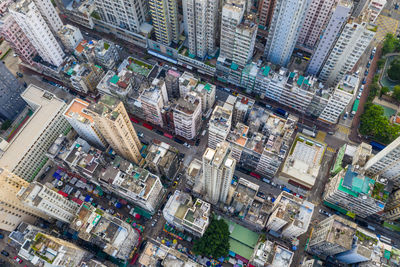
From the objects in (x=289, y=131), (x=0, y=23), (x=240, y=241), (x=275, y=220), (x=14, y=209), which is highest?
(x=289, y=131)

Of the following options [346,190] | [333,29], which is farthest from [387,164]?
[333,29]

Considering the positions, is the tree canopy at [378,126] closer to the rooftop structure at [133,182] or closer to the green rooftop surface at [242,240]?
the green rooftop surface at [242,240]

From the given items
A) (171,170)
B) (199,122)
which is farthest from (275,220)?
(199,122)

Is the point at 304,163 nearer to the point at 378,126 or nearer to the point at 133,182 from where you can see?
the point at 378,126

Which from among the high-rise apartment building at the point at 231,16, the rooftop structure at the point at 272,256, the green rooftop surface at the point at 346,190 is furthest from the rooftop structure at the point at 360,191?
the high-rise apartment building at the point at 231,16

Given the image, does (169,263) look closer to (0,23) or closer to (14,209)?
(14,209)

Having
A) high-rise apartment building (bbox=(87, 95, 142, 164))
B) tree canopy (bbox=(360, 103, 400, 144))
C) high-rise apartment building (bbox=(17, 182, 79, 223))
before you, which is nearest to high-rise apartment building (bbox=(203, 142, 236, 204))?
high-rise apartment building (bbox=(87, 95, 142, 164))

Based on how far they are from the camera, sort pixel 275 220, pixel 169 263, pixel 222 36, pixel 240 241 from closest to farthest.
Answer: pixel 169 263, pixel 275 220, pixel 240 241, pixel 222 36
